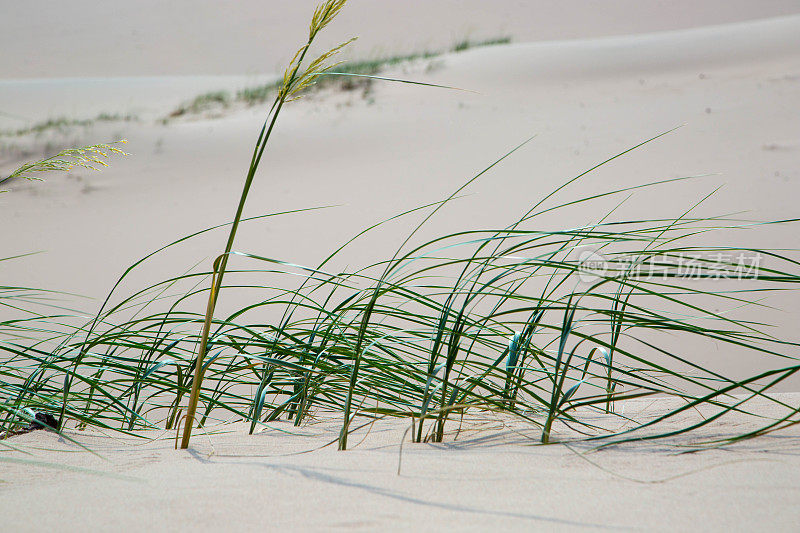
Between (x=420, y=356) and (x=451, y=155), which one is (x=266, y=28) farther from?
(x=420, y=356)

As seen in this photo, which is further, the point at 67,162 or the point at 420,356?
the point at 420,356

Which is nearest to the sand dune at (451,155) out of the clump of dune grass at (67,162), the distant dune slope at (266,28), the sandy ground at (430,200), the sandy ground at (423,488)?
the sandy ground at (430,200)

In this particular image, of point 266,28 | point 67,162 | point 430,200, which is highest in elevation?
point 266,28

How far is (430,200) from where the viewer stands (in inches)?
240

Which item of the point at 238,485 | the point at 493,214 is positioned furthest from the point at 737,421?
the point at 493,214

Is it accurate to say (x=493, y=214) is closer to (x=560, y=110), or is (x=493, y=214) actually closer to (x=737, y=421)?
(x=560, y=110)

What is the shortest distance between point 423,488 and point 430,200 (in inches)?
217

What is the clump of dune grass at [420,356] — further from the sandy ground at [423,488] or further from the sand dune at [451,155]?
the sand dune at [451,155]

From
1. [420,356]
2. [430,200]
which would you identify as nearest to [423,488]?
[420,356]

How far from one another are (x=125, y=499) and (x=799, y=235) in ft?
15.5

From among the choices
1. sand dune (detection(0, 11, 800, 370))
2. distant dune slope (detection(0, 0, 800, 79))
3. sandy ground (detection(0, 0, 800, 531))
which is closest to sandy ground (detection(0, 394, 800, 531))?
sandy ground (detection(0, 0, 800, 531))

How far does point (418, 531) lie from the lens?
523mm

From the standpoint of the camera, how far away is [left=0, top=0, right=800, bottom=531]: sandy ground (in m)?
0.60

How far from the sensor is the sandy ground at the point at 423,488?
21.7 inches
